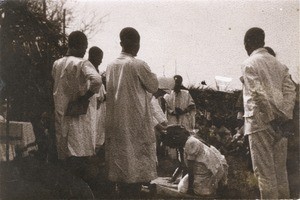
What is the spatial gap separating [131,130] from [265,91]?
4.59 ft

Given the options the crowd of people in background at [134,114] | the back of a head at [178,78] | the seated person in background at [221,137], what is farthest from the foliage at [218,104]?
the crowd of people in background at [134,114]

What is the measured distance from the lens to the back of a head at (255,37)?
4.34 m

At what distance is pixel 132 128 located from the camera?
181 inches

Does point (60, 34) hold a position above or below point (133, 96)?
above

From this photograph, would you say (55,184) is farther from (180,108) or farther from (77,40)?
(180,108)

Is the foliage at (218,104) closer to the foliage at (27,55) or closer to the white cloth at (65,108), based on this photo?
the foliage at (27,55)

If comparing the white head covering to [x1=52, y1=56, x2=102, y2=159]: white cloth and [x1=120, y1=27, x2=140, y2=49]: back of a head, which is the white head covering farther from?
[x1=52, y1=56, x2=102, y2=159]: white cloth

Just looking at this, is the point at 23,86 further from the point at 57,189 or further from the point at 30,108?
the point at 57,189

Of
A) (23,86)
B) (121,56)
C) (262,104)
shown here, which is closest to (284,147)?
(262,104)

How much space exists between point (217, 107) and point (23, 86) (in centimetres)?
584

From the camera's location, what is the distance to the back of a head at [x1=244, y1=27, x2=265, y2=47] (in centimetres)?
434

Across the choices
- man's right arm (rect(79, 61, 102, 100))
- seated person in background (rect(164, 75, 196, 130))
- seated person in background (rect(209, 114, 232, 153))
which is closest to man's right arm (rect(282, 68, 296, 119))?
man's right arm (rect(79, 61, 102, 100))

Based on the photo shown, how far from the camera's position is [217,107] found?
10852 mm

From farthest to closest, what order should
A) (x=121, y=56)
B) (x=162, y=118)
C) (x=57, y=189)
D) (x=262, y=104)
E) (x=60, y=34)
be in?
(x=60, y=34), (x=162, y=118), (x=121, y=56), (x=57, y=189), (x=262, y=104)
